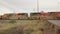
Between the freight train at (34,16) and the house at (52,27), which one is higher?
the freight train at (34,16)

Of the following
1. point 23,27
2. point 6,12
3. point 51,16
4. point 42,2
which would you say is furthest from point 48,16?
point 6,12

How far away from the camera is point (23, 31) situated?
4.14ft

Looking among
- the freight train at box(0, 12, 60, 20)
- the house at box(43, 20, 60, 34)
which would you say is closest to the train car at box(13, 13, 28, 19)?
the freight train at box(0, 12, 60, 20)

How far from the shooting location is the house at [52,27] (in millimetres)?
1223

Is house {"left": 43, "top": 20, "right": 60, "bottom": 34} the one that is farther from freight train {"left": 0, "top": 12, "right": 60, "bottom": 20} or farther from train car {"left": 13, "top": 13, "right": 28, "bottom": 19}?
train car {"left": 13, "top": 13, "right": 28, "bottom": 19}

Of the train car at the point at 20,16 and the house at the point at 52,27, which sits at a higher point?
Answer: the train car at the point at 20,16

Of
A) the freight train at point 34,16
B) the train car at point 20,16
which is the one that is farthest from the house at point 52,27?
the train car at point 20,16

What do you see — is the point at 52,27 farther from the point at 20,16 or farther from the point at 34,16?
the point at 20,16

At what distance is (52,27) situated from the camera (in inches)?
48.6

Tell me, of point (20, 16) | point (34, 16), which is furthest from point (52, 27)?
point (20, 16)

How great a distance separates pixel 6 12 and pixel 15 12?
0.30 ft

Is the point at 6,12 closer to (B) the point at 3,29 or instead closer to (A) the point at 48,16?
(B) the point at 3,29

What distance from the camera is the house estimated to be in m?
1.22

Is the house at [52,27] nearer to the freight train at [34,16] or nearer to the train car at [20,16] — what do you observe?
the freight train at [34,16]
